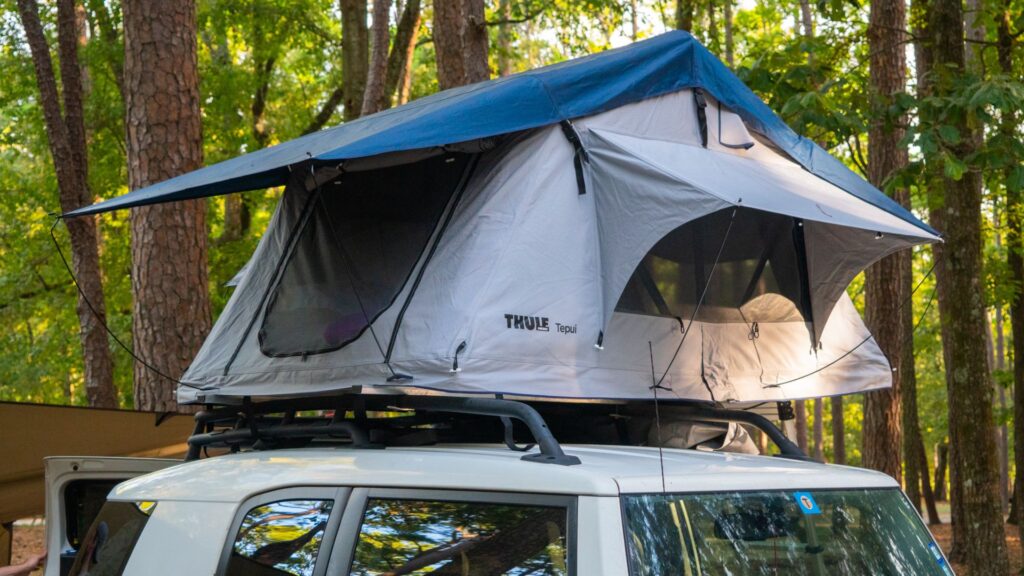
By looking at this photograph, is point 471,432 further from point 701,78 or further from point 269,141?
point 269,141

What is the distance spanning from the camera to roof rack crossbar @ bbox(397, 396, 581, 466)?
333cm

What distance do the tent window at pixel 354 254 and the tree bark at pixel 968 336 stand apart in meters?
5.19

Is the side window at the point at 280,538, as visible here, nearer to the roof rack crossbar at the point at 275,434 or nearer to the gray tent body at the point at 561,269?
the roof rack crossbar at the point at 275,434

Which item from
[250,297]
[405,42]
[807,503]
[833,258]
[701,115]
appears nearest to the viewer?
[807,503]

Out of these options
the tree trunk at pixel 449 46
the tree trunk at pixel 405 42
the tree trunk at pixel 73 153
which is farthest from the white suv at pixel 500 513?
the tree trunk at pixel 405 42

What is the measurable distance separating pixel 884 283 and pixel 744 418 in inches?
331

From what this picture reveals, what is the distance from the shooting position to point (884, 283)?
12633 millimetres

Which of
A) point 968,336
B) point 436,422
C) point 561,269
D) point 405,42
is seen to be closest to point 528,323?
point 561,269

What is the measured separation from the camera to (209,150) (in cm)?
2025

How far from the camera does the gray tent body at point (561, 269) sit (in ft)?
15.1

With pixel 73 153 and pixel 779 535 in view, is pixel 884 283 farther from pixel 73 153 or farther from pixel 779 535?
pixel 779 535

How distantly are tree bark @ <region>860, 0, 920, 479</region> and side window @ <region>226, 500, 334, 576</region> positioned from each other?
8.98m

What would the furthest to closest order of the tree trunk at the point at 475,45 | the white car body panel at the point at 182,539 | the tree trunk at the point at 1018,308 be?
the tree trunk at the point at 1018,308
the tree trunk at the point at 475,45
the white car body panel at the point at 182,539

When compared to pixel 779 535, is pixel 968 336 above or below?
above
